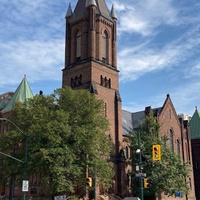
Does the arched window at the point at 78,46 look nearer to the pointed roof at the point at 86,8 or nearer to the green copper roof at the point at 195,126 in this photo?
the pointed roof at the point at 86,8

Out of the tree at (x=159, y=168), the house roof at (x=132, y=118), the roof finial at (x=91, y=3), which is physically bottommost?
the tree at (x=159, y=168)

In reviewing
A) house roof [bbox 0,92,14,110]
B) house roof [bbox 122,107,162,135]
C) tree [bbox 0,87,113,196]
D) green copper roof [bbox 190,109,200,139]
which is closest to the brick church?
house roof [bbox 122,107,162,135]

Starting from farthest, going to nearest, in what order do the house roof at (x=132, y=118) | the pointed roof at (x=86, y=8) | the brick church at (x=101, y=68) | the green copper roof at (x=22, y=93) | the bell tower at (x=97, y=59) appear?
the house roof at (x=132, y=118), the green copper roof at (x=22, y=93), the pointed roof at (x=86, y=8), the bell tower at (x=97, y=59), the brick church at (x=101, y=68)

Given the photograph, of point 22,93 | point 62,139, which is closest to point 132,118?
point 22,93

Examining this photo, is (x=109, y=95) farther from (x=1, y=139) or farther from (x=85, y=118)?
(x=1, y=139)

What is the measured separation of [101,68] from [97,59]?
60.2 inches

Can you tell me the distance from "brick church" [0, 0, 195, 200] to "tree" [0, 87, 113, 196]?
32.1ft

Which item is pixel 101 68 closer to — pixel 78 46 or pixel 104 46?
pixel 104 46

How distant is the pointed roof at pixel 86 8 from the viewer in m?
59.6

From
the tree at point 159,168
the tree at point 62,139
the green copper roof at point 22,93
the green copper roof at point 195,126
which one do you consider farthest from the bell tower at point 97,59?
the green copper roof at point 195,126

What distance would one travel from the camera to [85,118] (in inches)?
1682

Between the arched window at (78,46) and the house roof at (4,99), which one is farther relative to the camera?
the house roof at (4,99)

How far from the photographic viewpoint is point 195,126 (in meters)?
80.0

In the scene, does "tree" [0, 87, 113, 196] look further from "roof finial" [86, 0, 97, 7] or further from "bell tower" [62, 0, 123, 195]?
"roof finial" [86, 0, 97, 7]
